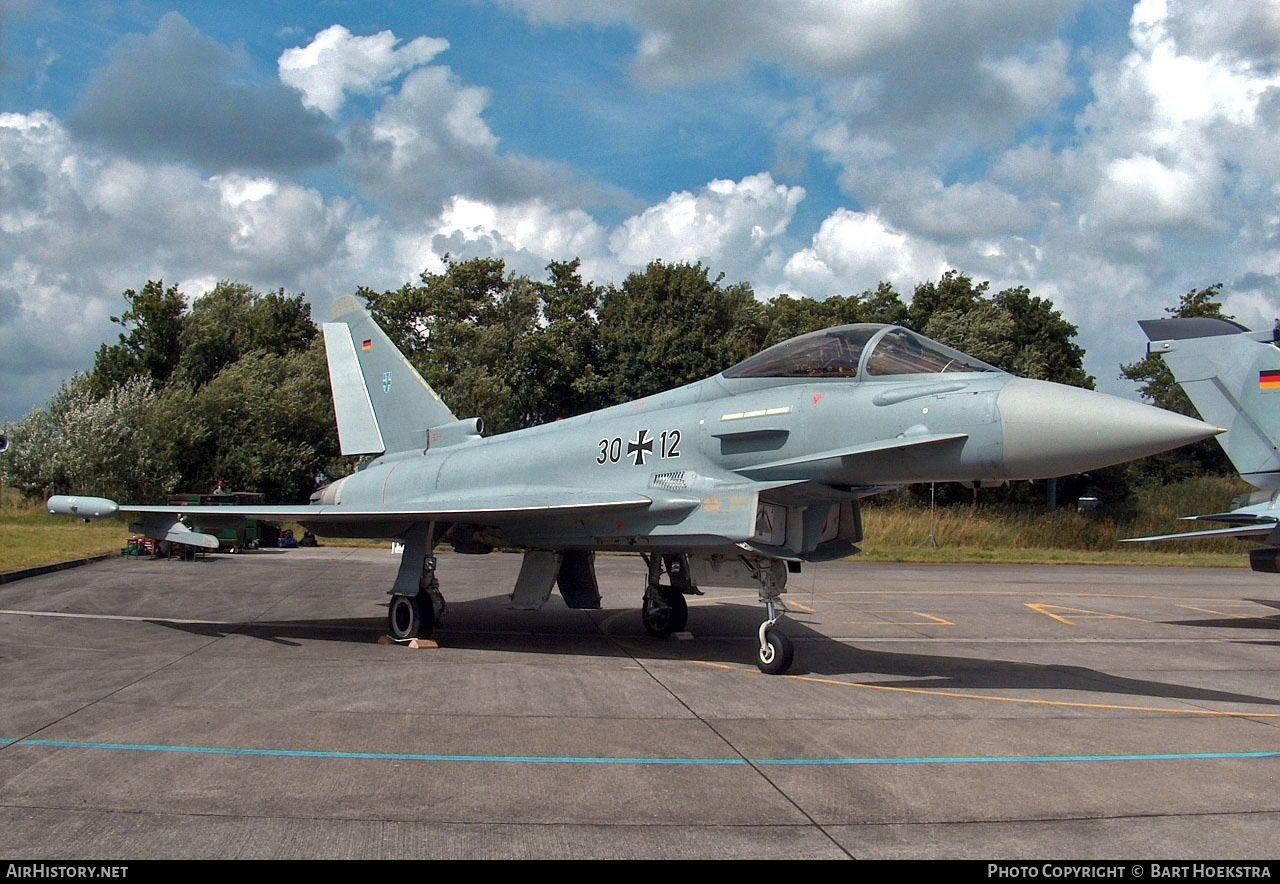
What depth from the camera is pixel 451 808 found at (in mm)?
4781

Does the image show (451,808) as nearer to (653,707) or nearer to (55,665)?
(653,707)

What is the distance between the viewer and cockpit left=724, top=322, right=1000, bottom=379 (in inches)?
338

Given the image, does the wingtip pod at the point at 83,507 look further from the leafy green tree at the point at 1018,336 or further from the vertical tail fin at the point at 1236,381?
the leafy green tree at the point at 1018,336

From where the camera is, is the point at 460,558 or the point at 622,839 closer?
the point at 622,839

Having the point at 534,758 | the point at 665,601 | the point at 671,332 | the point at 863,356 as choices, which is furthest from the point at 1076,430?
the point at 671,332

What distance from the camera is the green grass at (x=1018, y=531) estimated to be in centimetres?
2786

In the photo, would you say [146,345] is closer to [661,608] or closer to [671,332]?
[671,332]

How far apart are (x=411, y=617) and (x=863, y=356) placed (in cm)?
594

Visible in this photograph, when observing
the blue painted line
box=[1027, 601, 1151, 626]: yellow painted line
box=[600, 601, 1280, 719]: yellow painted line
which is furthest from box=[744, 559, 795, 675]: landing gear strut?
box=[1027, 601, 1151, 626]: yellow painted line

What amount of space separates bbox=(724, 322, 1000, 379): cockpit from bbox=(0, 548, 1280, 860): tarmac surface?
2.89 meters

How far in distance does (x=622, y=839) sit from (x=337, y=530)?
8.98 m

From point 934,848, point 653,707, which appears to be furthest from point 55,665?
point 934,848

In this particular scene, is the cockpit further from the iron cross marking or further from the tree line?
the tree line

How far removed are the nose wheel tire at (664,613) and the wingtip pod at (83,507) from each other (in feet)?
20.4
